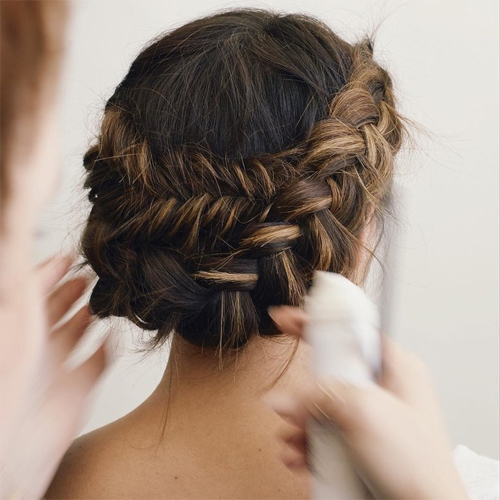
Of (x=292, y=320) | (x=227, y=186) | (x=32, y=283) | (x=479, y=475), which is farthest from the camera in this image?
(x=479, y=475)

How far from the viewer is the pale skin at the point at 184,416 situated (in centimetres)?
58

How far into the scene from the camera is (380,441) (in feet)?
1.96

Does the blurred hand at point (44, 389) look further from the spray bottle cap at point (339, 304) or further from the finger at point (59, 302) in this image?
A: the spray bottle cap at point (339, 304)

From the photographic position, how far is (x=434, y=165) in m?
1.82

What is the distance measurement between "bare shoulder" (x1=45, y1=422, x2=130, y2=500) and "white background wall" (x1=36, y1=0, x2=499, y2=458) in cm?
81

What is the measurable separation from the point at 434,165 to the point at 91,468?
1263 mm

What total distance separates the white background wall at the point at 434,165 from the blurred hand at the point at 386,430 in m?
1.07

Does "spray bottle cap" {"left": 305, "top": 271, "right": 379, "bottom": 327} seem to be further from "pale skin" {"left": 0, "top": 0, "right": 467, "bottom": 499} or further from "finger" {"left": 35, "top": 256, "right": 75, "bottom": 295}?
"finger" {"left": 35, "top": 256, "right": 75, "bottom": 295}

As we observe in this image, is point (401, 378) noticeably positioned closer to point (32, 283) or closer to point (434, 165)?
point (32, 283)

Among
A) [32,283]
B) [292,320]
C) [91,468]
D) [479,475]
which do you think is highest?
[32,283]

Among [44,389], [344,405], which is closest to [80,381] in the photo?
[44,389]

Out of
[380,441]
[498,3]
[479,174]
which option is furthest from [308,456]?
[498,3]

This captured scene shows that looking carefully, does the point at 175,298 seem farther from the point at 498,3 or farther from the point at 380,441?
the point at 498,3

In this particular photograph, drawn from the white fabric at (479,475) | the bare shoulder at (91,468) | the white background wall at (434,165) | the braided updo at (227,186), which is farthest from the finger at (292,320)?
the white background wall at (434,165)
